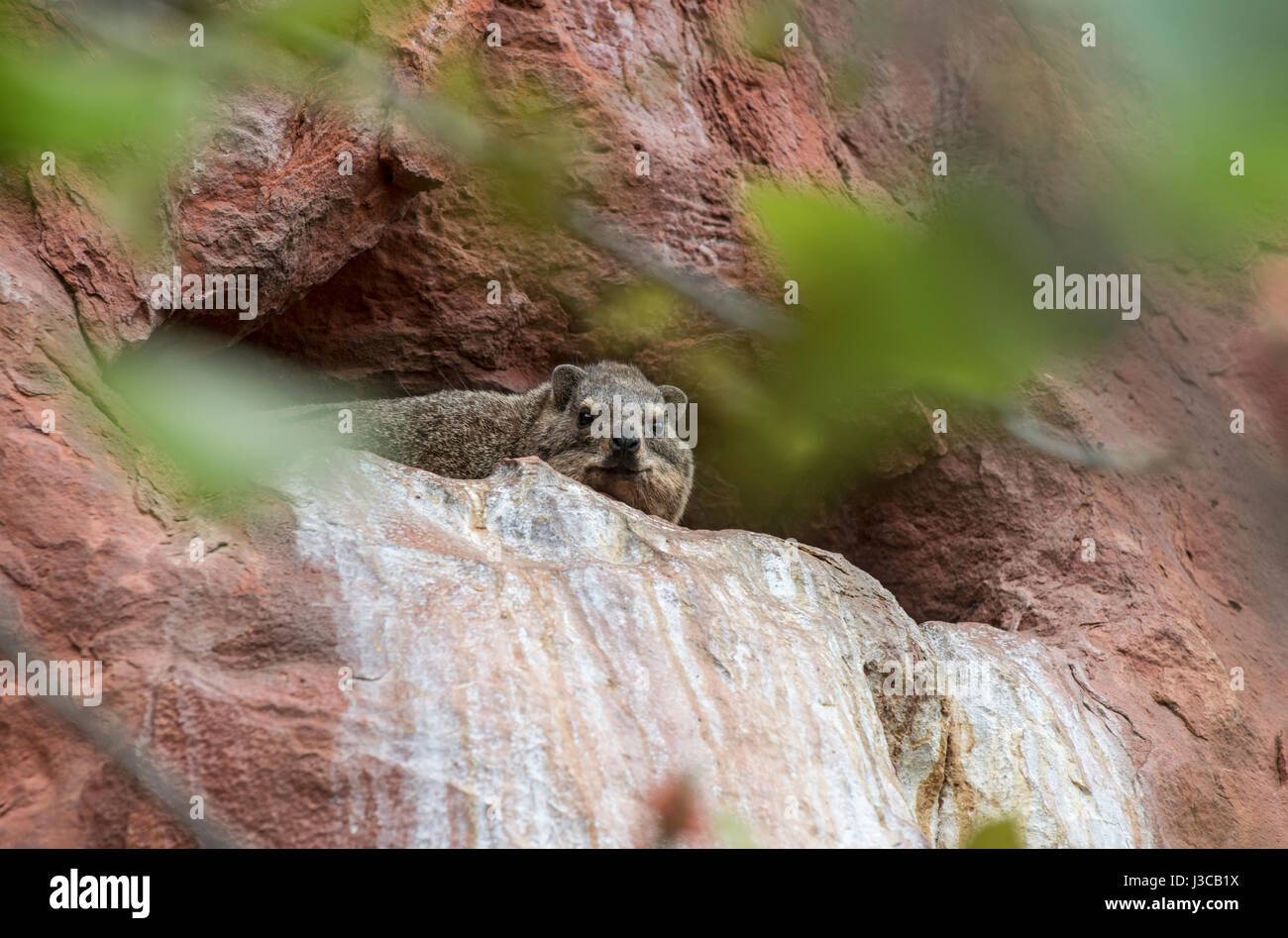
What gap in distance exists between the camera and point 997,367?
228cm

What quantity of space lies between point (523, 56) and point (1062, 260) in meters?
5.62

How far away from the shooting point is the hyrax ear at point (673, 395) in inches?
330

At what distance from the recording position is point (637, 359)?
8867 millimetres

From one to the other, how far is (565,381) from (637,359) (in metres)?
0.76

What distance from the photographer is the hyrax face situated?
7.82 metres

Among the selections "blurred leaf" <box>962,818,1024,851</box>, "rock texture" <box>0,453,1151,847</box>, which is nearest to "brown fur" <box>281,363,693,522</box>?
"rock texture" <box>0,453,1151,847</box>

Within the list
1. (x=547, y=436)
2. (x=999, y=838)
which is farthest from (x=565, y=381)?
(x=999, y=838)

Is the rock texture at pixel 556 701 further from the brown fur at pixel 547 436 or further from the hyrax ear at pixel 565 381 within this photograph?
the hyrax ear at pixel 565 381

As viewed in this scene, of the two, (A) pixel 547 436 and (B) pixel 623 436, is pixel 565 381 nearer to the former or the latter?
(A) pixel 547 436

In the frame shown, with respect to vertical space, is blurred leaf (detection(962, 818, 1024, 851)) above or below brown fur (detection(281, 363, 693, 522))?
below

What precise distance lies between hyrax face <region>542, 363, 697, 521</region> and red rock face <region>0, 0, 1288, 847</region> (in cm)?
49

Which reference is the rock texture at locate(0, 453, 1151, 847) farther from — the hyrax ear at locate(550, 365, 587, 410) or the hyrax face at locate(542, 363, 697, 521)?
the hyrax ear at locate(550, 365, 587, 410)

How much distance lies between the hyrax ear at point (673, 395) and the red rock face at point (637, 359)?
415mm

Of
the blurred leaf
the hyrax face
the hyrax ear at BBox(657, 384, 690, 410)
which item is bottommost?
the blurred leaf
